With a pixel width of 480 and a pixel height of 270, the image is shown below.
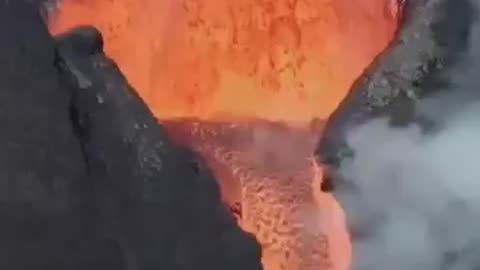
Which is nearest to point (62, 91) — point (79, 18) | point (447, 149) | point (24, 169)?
point (24, 169)

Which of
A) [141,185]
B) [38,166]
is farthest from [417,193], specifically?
[38,166]

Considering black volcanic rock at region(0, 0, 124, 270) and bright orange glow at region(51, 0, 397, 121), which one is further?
bright orange glow at region(51, 0, 397, 121)

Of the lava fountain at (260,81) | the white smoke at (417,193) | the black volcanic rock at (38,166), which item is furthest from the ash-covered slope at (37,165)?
the white smoke at (417,193)

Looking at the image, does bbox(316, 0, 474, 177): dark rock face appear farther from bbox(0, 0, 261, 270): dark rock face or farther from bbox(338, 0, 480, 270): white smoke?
bbox(0, 0, 261, 270): dark rock face

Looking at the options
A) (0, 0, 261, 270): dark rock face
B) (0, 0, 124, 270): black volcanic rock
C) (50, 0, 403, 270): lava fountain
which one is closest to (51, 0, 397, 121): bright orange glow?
(50, 0, 403, 270): lava fountain

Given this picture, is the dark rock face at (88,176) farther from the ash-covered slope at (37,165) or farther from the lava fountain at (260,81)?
the lava fountain at (260,81)

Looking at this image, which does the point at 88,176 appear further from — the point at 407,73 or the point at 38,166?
the point at 407,73
